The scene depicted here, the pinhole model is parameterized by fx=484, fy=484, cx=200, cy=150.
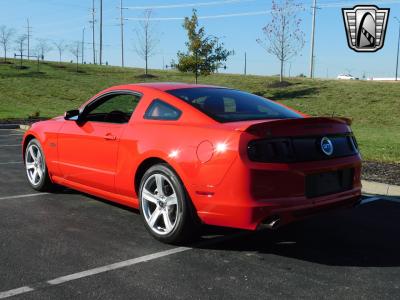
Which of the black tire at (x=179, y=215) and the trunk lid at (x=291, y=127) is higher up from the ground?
the trunk lid at (x=291, y=127)

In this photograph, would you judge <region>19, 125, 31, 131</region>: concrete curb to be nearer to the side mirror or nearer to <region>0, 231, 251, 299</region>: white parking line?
the side mirror

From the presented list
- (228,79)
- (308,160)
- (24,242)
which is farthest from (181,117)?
(228,79)

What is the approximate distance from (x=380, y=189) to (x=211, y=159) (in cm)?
388

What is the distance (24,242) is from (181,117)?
185cm

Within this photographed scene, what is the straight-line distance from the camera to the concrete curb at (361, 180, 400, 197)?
22.3 ft

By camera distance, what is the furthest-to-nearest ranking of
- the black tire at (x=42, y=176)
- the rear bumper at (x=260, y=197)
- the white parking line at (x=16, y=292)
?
the black tire at (x=42, y=176)
the rear bumper at (x=260, y=197)
the white parking line at (x=16, y=292)

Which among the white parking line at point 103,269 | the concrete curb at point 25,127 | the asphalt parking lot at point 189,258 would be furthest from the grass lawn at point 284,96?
the white parking line at point 103,269

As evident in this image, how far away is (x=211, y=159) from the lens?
13.1ft

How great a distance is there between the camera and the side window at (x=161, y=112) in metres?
4.59

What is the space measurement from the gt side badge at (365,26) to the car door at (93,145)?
35.9 ft

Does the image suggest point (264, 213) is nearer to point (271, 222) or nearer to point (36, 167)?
point (271, 222)

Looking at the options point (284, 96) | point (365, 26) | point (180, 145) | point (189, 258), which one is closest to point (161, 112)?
point (180, 145)

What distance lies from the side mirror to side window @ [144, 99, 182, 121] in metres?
1.26

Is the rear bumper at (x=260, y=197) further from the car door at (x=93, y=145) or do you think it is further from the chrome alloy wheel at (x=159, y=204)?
the car door at (x=93, y=145)
